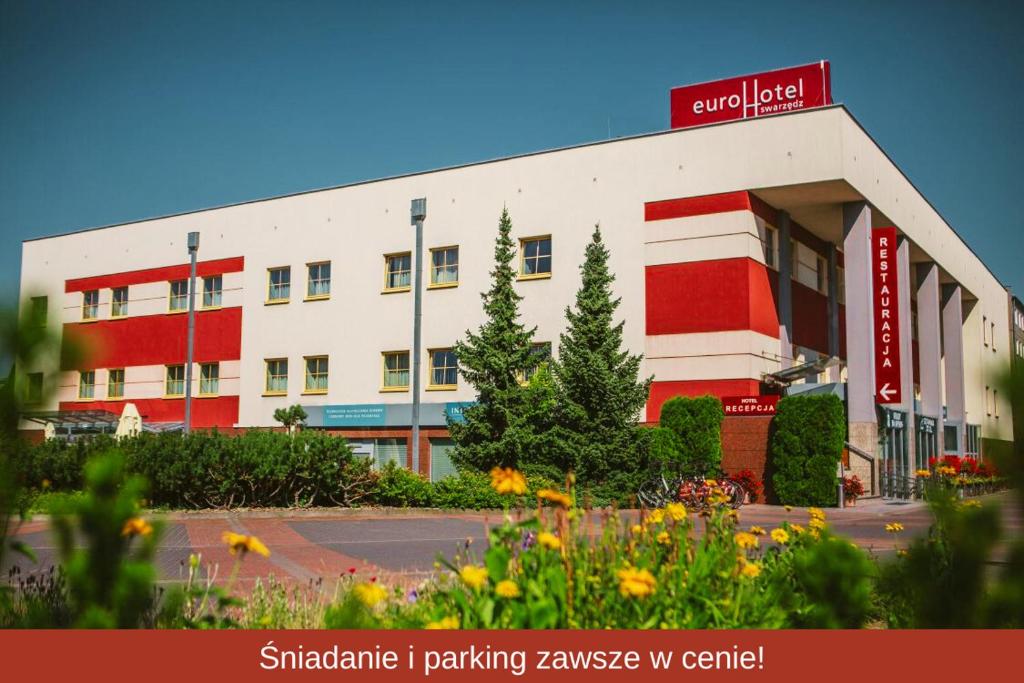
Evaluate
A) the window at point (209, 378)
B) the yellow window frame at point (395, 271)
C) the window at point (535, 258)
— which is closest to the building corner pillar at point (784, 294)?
the window at point (535, 258)

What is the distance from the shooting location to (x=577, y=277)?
96.1 ft

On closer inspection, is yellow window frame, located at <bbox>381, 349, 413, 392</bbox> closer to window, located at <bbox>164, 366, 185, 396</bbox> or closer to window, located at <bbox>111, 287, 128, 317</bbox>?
window, located at <bbox>164, 366, 185, 396</bbox>

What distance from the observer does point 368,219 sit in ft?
111

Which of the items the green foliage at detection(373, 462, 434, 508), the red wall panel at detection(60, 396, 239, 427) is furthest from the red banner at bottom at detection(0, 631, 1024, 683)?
the red wall panel at detection(60, 396, 239, 427)

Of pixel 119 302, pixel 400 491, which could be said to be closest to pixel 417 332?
pixel 400 491

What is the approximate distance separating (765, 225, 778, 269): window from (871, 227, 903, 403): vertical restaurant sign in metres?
3.01

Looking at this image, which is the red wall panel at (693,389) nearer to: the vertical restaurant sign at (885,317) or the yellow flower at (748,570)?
the vertical restaurant sign at (885,317)

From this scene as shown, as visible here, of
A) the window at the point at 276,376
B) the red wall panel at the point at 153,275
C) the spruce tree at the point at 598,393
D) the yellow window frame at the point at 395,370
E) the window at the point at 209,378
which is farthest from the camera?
the red wall panel at the point at 153,275

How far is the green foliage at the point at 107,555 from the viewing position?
217 centimetres

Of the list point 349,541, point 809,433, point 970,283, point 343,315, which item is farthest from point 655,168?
point 970,283

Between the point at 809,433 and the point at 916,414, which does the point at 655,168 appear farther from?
the point at 916,414

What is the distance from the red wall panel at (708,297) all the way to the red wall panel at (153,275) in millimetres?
17558

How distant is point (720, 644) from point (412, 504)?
17597mm

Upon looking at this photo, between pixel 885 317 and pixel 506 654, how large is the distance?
2800 cm
